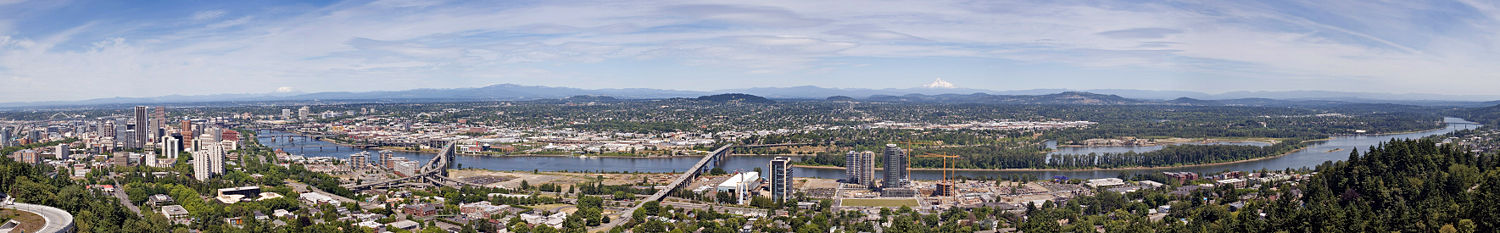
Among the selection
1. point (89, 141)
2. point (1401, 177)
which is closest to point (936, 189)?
point (1401, 177)

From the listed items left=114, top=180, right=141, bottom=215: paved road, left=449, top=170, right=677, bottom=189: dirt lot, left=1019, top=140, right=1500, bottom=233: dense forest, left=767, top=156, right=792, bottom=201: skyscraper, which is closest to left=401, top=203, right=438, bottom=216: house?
left=114, top=180, right=141, bottom=215: paved road

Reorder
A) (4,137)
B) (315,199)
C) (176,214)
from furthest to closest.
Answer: (4,137) < (315,199) < (176,214)

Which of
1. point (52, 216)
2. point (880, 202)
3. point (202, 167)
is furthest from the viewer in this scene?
point (202, 167)

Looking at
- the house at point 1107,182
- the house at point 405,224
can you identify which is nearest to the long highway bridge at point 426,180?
the house at point 405,224

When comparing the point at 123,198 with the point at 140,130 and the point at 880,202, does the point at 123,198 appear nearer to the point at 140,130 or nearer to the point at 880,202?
the point at 880,202

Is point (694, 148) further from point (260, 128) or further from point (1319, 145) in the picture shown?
point (260, 128)

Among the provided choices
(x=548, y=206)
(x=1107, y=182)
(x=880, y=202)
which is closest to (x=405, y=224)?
(x=548, y=206)
